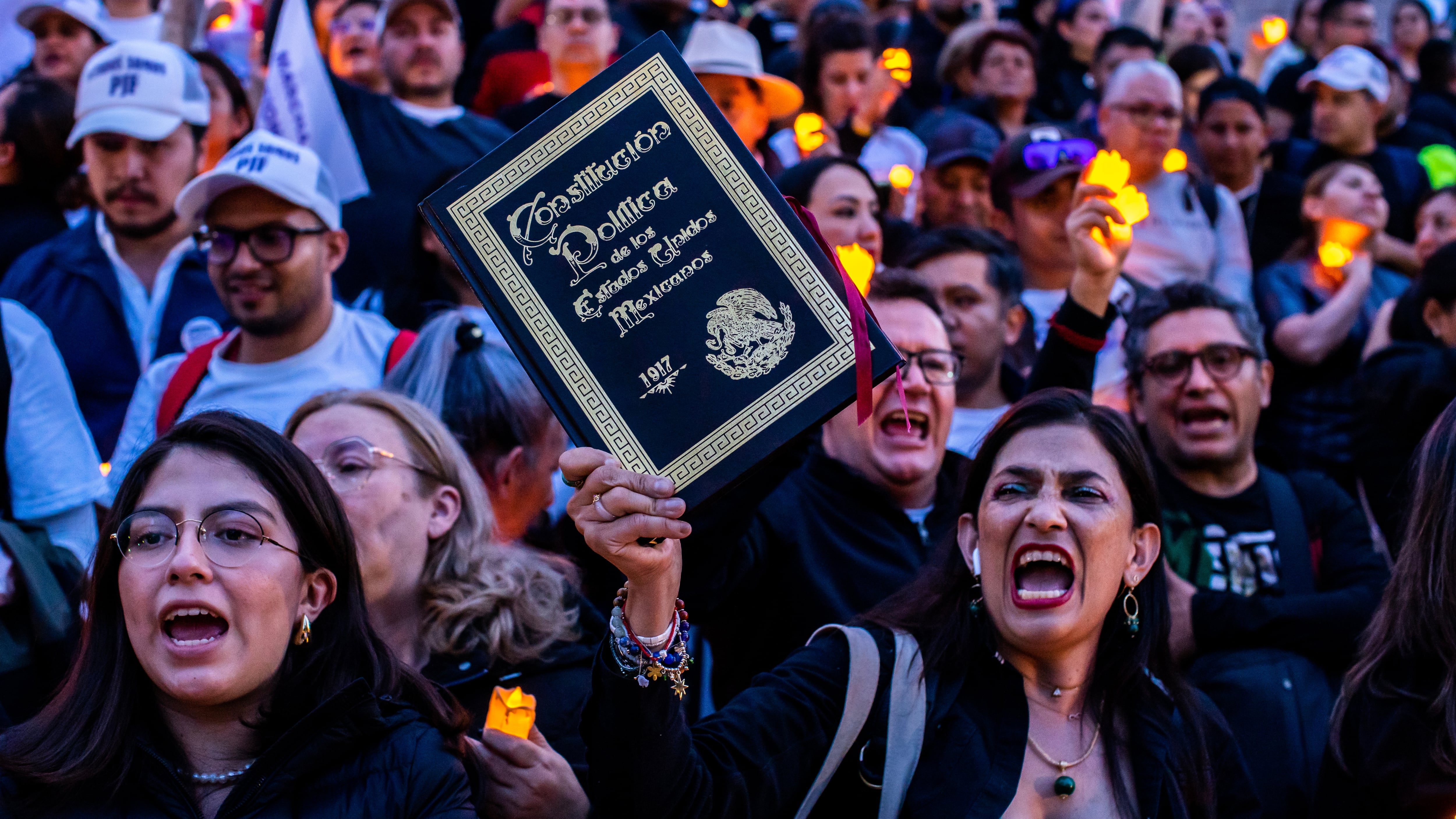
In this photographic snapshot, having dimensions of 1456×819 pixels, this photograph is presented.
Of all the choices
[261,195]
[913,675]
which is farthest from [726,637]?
[261,195]

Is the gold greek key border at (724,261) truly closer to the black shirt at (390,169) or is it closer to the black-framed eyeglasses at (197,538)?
the black-framed eyeglasses at (197,538)

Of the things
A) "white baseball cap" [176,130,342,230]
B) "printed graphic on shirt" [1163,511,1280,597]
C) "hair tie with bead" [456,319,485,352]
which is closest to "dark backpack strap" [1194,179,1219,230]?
"printed graphic on shirt" [1163,511,1280,597]

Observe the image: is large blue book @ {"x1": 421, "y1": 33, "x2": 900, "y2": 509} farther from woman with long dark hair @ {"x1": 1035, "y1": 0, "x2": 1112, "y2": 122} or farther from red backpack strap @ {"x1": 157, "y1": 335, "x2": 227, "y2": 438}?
woman with long dark hair @ {"x1": 1035, "y1": 0, "x2": 1112, "y2": 122}

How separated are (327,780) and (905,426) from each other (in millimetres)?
2082

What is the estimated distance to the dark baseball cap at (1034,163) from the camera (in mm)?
6344

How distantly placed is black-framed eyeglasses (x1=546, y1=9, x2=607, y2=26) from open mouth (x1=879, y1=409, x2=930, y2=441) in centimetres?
368

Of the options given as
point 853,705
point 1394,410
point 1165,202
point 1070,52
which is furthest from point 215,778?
point 1070,52

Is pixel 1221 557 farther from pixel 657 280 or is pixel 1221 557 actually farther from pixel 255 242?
pixel 255 242

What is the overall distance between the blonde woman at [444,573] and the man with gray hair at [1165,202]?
380 centimetres

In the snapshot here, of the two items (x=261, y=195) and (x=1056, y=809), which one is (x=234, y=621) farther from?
(x=261, y=195)

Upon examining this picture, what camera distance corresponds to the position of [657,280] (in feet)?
8.79

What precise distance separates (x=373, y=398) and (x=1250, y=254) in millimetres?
5528

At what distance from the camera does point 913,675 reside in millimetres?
3102

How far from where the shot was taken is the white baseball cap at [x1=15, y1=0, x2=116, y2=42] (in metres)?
7.57
